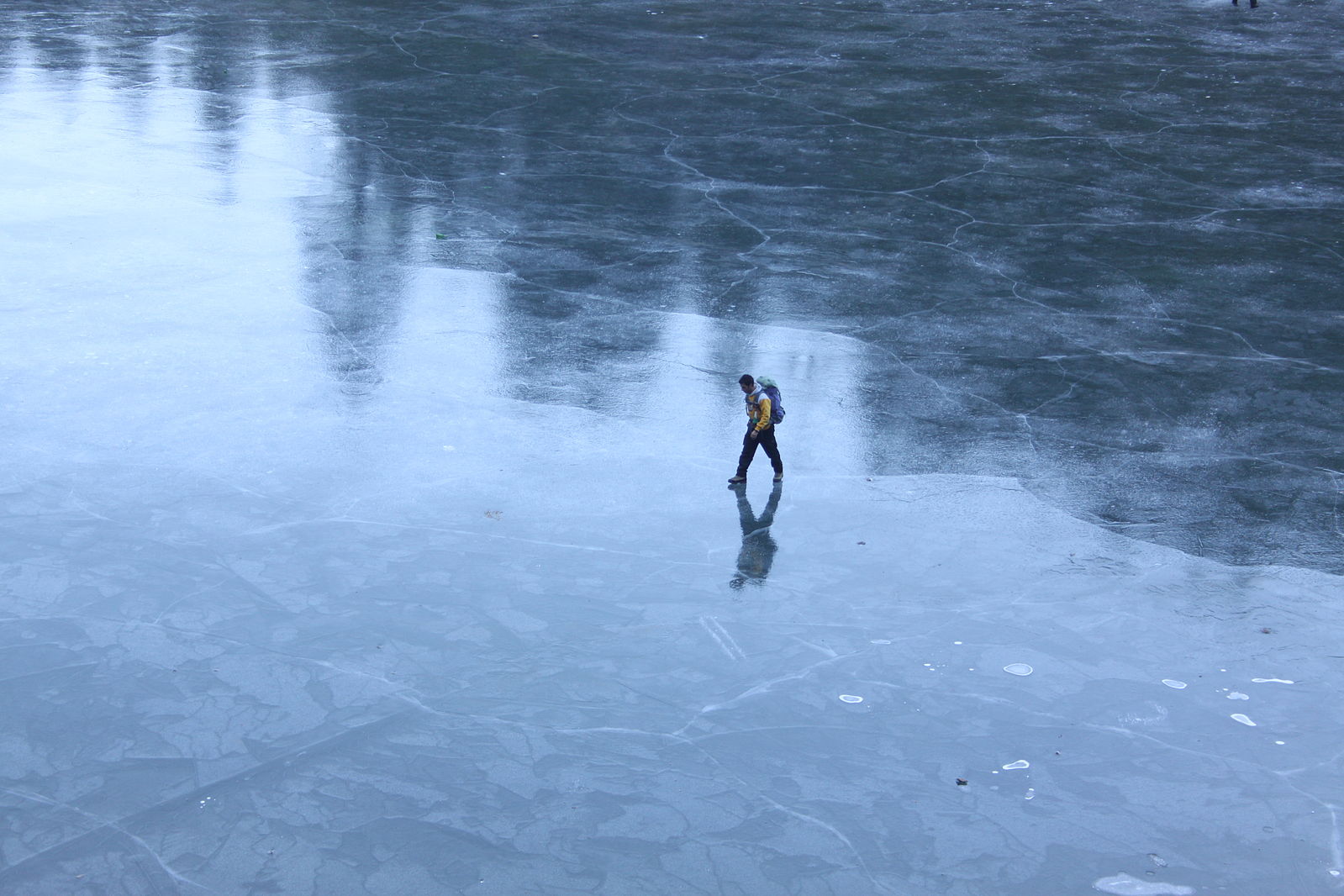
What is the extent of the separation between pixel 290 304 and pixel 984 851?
26.6 feet

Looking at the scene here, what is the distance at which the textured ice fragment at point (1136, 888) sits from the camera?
5605 mm

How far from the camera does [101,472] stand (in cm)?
874

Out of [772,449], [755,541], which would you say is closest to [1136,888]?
[755,541]

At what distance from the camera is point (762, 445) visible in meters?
8.89

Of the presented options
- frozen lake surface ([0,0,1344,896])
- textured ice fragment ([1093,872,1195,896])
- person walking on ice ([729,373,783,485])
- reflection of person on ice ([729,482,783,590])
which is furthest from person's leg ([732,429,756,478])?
textured ice fragment ([1093,872,1195,896])

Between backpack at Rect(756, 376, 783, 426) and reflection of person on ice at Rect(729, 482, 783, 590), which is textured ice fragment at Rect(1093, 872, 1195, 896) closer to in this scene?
reflection of person on ice at Rect(729, 482, 783, 590)

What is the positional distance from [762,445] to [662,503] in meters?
0.83

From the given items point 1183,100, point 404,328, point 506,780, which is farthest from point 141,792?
point 1183,100

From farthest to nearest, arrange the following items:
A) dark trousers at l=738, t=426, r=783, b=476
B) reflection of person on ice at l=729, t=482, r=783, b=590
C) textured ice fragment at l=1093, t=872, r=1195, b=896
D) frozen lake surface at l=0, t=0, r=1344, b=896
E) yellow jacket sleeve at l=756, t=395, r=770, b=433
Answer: dark trousers at l=738, t=426, r=783, b=476 < yellow jacket sleeve at l=756, t=395, r=770, b=433 < reflection of person on ice at l=729, t=482, r=783, b=590 < frozen lake surface at l=0, t=0, r=1344, b=896 < textured ice fragment at l=1093, t=872, r=1195, b=896

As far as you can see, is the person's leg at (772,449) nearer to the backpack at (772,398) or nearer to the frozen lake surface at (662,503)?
the backpack at (772,398)

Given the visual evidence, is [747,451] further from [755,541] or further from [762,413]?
[755,541]

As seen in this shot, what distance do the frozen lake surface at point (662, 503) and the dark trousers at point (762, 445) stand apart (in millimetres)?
267

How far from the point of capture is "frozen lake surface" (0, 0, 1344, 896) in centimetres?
599

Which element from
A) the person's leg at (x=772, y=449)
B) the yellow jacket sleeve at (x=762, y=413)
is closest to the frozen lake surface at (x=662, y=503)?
the person's leg at (x=772, y=449)
